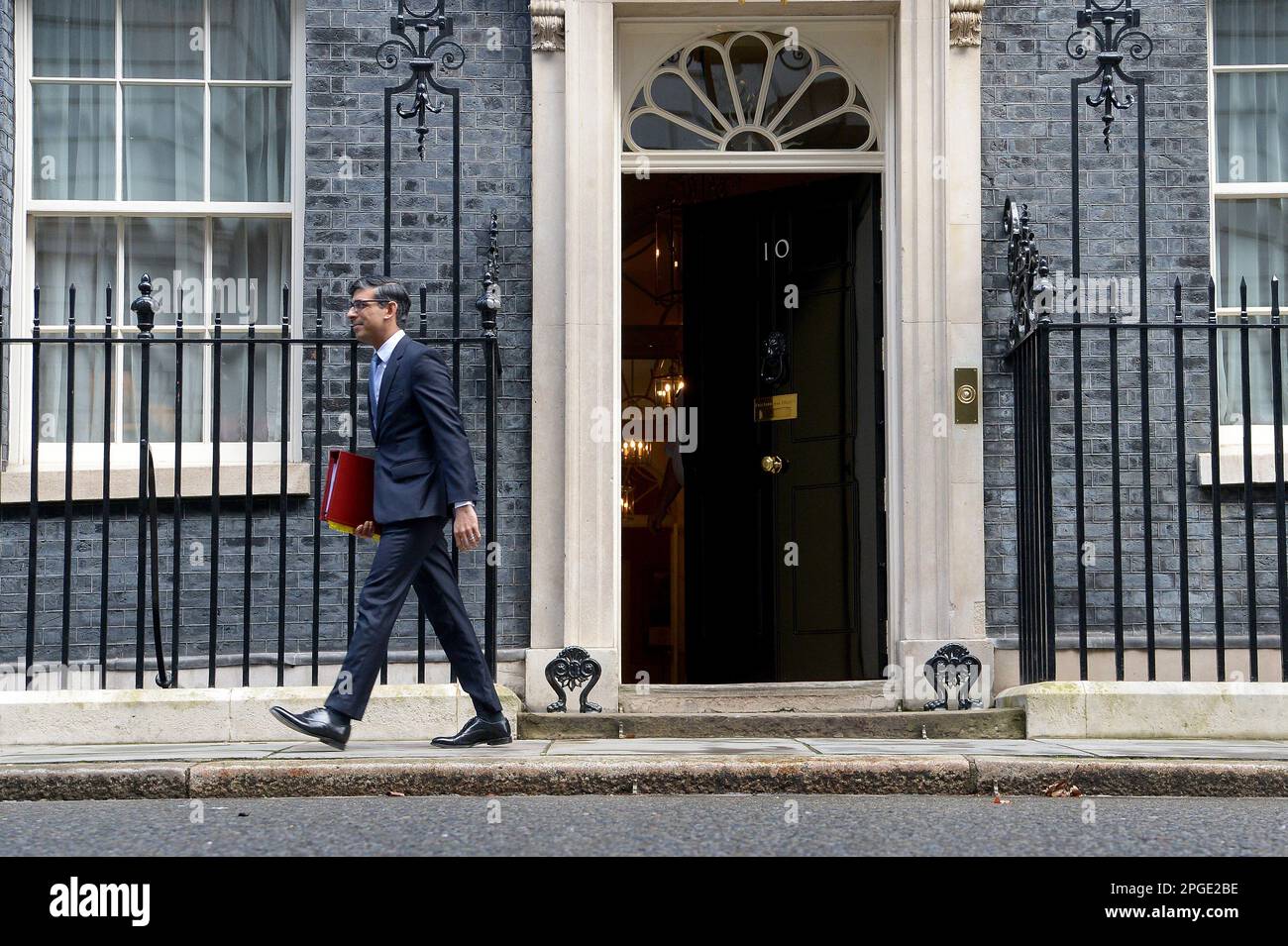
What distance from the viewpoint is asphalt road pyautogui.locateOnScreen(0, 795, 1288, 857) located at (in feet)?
15.6

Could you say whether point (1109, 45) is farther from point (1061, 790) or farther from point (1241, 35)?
point (1061, 790)

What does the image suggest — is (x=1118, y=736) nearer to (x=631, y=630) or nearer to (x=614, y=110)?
(x=614, y=110)

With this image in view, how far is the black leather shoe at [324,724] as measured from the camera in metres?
6.23

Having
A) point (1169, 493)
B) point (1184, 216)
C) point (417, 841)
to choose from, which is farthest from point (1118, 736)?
point (417, 841)

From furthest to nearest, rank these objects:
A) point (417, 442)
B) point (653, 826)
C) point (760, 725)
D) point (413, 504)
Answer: point (760, 725) < point (417, 442) < point (413, 504) < point (653, 826)

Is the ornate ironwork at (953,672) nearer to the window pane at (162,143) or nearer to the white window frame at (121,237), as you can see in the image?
the white window frame at (121,237)

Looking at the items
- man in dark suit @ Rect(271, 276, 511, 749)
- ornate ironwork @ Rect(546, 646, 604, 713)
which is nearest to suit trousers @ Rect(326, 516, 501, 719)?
man in dark suit @ Rect(271, 276, 511, 749)

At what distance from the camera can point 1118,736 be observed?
7.14 metres

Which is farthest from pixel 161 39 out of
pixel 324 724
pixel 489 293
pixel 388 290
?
pixel 324 724

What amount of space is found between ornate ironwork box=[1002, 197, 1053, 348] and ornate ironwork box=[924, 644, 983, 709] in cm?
160

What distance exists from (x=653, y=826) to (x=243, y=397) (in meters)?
4.33

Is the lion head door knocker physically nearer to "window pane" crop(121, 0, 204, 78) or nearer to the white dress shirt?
the white dress shirt

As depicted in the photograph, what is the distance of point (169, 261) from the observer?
867 cm

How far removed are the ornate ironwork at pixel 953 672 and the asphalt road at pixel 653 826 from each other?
7.25ft
